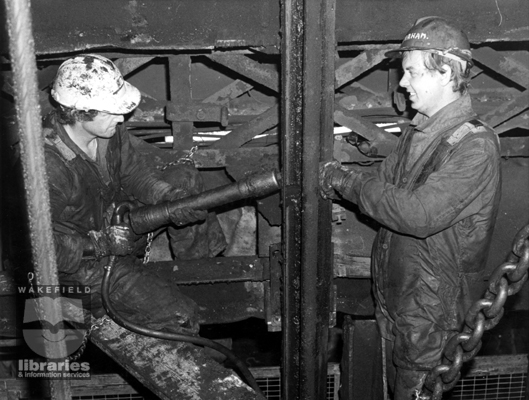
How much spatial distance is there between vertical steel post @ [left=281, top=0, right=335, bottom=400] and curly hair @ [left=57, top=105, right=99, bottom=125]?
57.8 inches

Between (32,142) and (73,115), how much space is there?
2.33 metres

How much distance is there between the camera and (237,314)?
192 inches

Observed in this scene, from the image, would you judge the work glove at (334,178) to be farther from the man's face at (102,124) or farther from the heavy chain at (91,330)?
the heavy chain at (91,330)

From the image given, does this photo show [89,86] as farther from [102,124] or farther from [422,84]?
[422,84]

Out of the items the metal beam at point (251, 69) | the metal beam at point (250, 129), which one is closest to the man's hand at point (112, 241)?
the metal beam at point (250, 129)

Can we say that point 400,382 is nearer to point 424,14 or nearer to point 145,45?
point 424,14

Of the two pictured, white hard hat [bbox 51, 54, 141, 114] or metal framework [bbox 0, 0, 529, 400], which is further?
white hard hat [bbox 51, 54, 141, 114]

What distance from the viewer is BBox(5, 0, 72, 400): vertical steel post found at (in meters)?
1.59

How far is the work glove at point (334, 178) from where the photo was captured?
10.4 feet

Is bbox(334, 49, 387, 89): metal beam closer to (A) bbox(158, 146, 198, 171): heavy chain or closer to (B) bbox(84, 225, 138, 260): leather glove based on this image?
(A) bbox(158, 146, 198, 171): heavy chain

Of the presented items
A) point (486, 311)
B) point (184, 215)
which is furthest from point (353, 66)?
point (486, 311)

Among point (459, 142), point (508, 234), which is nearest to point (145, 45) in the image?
point (459, 142)

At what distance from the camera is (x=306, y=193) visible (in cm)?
322

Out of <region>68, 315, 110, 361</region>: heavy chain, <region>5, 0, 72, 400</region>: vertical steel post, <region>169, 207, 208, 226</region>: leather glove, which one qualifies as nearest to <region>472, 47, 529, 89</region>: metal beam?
<region>169, 207, 208, 226</region>: leather glove
